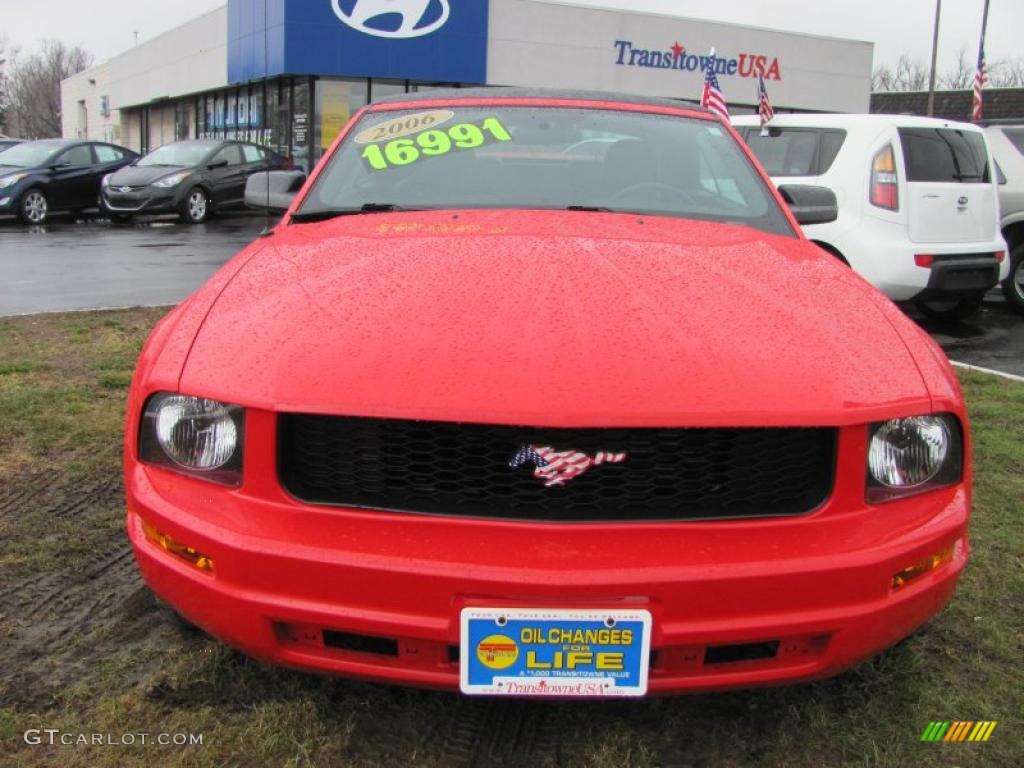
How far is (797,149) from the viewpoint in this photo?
7.31m

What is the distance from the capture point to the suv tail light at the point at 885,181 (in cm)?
657

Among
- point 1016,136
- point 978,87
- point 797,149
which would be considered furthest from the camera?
point 978,87

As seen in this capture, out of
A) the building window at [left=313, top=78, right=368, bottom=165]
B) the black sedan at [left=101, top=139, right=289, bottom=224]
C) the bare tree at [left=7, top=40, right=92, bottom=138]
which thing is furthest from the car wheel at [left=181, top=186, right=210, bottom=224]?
the bare tree at [left=7, top=40, right=92, bottom=138]

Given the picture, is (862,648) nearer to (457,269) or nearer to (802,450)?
(802,450)

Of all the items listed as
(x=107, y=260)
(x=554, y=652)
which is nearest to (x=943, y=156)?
(x=554, y=652)

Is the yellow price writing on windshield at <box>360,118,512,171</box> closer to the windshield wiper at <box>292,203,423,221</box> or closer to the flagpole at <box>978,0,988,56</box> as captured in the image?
the windshield wiper at <box>292,203,423,221</box>

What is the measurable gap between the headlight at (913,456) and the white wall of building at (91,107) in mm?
37970

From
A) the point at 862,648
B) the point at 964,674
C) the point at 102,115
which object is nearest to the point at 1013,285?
the point at 964,674

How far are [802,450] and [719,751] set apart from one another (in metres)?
0.76

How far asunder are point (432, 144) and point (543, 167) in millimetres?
406

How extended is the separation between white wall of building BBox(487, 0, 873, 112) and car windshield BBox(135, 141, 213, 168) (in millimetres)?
7357

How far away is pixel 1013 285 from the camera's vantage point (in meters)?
8.32

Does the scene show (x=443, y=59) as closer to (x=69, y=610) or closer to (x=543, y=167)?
(x=543, y=167)

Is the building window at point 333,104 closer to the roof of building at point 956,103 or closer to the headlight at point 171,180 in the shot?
the headlight at point 171,180
